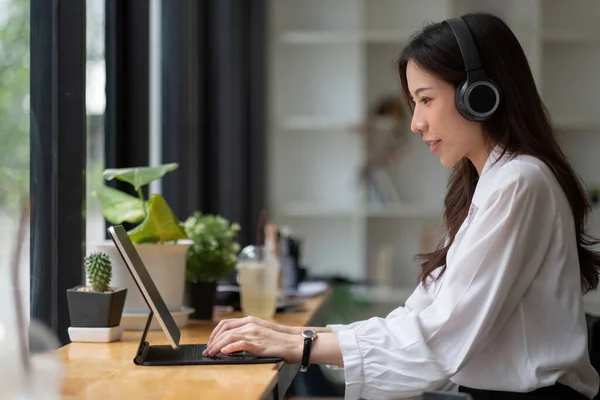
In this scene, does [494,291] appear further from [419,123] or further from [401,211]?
[401,211]

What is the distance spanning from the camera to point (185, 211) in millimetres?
3295

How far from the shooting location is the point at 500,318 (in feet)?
5.51

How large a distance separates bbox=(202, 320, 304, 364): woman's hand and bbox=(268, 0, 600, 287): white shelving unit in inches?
138

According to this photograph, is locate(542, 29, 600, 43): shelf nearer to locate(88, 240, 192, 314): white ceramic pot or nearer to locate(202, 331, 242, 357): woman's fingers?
locate(88, 240, 192, 314): white ceramic pot

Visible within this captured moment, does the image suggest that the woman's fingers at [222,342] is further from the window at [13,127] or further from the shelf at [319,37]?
the shelf at [319,37]

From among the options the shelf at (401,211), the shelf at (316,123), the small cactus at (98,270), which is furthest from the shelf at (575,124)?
the small cactus at (98,270)

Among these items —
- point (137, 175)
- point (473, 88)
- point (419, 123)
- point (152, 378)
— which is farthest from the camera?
point (137, 175)

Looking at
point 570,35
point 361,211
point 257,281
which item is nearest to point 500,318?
point 257,281

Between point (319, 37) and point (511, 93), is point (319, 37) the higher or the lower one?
the higher one

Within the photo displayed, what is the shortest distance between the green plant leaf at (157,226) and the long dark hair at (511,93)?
26.3 inches

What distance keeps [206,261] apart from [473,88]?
0.93 metres

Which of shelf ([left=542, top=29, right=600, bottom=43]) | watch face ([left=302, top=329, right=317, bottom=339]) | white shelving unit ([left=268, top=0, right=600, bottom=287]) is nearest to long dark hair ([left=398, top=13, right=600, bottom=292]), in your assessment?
watch face ([left=302, top=329, right=317, bottom=339])

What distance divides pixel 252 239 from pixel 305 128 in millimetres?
796

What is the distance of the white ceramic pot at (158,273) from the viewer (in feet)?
6.83
